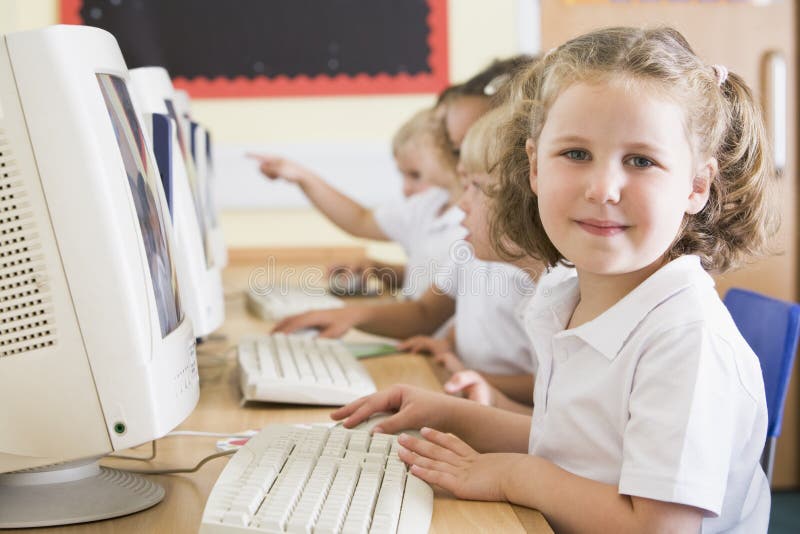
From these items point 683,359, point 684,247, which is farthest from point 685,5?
point 683,359

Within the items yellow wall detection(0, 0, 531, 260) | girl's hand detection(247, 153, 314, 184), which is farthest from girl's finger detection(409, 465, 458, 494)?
yellow wall detection(0, 0, 531, 260)

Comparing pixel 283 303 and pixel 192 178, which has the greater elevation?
pixel 192 178

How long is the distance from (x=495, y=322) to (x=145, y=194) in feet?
2.74

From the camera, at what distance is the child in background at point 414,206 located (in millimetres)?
2037

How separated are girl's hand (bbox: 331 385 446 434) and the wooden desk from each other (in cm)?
8

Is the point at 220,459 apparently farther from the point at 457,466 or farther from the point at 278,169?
the point at 278,169

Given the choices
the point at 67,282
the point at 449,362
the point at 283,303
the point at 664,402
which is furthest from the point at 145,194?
the point at 283,303

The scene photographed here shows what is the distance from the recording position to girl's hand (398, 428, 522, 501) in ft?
2.62

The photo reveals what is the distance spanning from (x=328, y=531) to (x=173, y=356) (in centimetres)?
23

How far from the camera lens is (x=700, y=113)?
83 centimetres

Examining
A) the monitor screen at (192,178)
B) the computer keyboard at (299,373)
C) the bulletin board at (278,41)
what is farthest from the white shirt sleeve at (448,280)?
the bulletin board at (278,41)

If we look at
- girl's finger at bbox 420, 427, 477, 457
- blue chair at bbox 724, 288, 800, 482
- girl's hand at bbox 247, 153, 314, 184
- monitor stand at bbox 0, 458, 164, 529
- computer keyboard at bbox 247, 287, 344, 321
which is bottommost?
computer keyboard at bbox 247, 287, 344, 321

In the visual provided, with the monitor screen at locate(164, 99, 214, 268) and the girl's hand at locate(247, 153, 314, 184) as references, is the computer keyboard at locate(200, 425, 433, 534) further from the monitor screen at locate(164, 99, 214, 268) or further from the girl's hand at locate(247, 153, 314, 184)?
the girl's hand at locate(247, 153, 314, 184)

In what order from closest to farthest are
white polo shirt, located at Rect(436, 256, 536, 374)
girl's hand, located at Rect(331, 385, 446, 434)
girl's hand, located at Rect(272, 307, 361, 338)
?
1. girl's hand, located at Rect(331, 385, 446, 434)
2. white polo shirt, located at Rect(436, 256, 536, 374)
3. girl's hand, located at Rect(272, 307, 361, 338)
